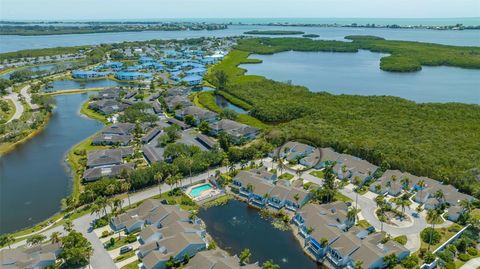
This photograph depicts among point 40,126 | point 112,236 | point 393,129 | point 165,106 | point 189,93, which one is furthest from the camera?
point 189,93

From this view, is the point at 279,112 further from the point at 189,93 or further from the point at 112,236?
the point at 112,236

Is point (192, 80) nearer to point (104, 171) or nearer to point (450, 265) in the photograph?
point (104, 171)

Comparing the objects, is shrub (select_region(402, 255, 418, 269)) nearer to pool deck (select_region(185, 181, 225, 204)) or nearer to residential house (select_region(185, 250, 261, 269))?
residential house (select_region(185, 250, 261, 269))

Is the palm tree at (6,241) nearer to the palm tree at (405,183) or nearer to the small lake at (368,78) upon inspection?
the palm tree at (405,183)

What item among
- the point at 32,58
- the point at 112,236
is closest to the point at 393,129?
the point at 112,236

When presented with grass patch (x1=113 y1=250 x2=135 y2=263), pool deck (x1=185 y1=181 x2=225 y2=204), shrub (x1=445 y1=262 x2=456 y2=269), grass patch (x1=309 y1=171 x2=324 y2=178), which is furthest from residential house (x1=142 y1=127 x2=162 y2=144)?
shrub (x1=445 y1=262 x2=456 y2=269)

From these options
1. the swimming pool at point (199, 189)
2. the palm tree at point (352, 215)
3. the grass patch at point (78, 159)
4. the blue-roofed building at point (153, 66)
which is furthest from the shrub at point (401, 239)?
the blue-roofed building at point (153, 66)
